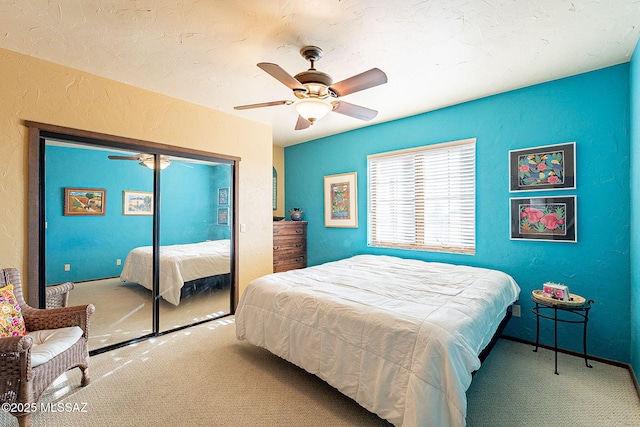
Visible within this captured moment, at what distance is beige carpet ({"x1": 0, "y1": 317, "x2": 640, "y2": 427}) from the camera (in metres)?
1.87

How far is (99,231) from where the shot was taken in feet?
9.34

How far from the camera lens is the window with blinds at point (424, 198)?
342cm

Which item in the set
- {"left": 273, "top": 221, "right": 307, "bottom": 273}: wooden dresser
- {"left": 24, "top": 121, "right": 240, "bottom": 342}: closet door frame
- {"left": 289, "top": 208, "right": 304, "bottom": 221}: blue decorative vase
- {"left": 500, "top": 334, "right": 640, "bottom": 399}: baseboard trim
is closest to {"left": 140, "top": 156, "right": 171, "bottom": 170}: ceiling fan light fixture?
{"left": 24, "top": 121, "right": 240, "bottom": 342}: closet door frame

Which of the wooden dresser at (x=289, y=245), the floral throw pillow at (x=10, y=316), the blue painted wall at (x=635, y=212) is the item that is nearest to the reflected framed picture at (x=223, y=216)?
the wooden dresser at (x=289, y=245)

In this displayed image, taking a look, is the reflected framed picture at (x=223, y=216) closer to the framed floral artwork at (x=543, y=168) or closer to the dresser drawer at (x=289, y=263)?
the dresser drawer at (x=289, y=263)

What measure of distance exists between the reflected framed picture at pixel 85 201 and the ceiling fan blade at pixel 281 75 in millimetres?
2180

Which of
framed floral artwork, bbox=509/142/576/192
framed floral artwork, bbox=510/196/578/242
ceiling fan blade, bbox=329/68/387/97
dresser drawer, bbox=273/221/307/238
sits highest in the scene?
ceiling fan blade, bbox=329/68/387/97

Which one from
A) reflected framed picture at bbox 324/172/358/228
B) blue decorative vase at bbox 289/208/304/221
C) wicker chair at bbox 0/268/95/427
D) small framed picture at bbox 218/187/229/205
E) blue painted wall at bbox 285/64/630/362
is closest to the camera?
wicker chair at bbox 0/268/95/427

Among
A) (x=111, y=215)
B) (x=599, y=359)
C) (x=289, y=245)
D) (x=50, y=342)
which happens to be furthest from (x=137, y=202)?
(x=599, y=359)

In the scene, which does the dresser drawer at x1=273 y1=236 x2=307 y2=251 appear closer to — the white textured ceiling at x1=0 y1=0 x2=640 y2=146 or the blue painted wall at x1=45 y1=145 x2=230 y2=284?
the blue painted wall at x1=45 y1=145 x2=230 y2=284

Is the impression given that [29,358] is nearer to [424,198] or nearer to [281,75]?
[281,75]

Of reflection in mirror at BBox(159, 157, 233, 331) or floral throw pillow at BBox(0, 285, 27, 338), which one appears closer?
floral throw pillow at BBox(0, 285, 27, 338)

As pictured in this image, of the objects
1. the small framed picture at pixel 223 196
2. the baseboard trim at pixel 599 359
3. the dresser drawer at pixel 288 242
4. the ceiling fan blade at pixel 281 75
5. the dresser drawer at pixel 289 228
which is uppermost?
the ceiling fan blade at pixel 281 75

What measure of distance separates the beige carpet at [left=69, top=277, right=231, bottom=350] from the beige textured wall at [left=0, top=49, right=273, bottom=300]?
23.9 inches
